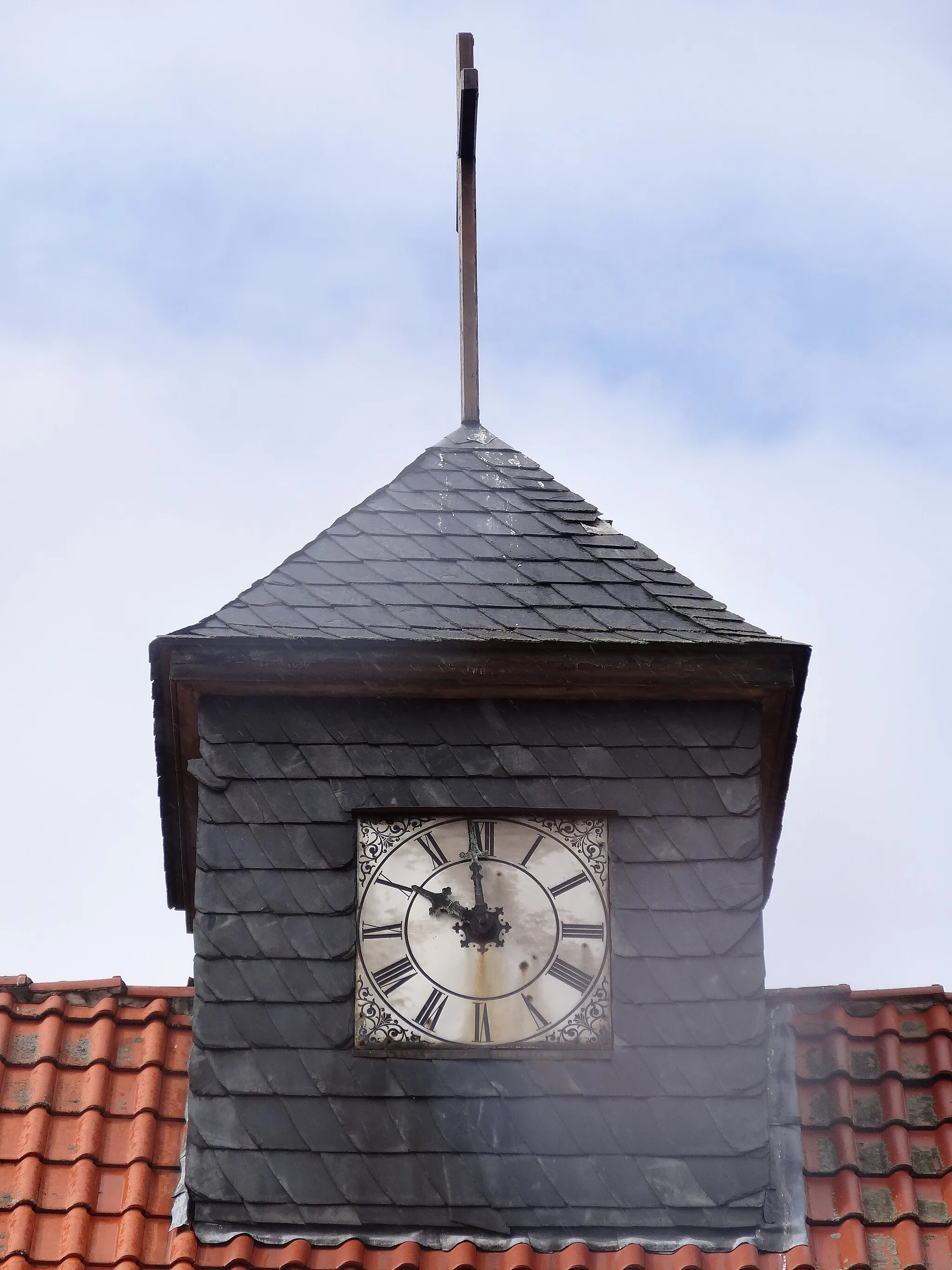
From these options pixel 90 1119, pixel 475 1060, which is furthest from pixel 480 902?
pixel 90 1119

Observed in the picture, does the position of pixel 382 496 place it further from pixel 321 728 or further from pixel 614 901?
pixel 614 901

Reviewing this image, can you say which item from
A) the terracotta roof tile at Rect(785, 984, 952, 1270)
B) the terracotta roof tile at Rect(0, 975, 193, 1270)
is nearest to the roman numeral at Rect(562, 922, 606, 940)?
the terracotta roof tile at Rect(785, 984, 952, 1270)

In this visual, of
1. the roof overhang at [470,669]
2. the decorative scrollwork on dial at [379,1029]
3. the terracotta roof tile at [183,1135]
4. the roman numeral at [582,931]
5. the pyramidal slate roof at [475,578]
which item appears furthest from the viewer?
the pyramidal slate roof at [475,578]

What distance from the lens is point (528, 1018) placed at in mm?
9070

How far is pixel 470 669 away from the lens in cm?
955

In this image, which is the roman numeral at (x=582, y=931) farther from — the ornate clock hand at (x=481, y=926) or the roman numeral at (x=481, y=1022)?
the roman numeral at (x=481, y=1022)

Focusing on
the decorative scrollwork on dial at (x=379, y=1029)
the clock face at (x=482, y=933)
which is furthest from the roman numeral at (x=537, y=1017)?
the decorative scrollwork on dial at (x=379, y=1029)

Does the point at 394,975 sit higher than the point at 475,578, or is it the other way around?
the point at 475,578

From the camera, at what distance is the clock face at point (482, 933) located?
9.05 m

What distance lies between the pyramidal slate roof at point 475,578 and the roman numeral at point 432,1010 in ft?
4.50

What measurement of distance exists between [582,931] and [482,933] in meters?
0.37

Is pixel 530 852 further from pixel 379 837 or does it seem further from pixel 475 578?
pixel 475 578

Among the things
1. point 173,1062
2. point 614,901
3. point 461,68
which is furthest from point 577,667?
point 461,68

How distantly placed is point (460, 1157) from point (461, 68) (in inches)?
217
